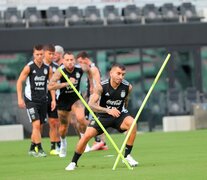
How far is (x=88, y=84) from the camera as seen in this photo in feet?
69.9

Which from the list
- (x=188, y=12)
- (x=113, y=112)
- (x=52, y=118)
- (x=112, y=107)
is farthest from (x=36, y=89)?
(x=188, y=12)

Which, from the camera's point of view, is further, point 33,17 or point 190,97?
point 33,17

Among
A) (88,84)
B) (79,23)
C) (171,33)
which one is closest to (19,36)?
(79,23)

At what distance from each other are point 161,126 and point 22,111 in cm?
595

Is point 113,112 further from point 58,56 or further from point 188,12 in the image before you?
point 188,12

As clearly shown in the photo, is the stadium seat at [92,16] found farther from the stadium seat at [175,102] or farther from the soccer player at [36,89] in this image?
the soccer player at [36,89]

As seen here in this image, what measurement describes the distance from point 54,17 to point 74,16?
0.83m

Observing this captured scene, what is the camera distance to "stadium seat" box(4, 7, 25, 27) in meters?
38.5

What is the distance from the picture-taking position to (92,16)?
130 ft

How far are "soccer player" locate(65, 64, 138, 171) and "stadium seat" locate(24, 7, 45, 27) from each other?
23587 mm

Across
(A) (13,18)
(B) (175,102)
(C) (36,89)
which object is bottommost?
(B) (175,102)

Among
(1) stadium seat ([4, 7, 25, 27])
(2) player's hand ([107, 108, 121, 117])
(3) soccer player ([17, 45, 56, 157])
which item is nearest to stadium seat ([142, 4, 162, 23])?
(1) stadium seat ([4, 7, 25, 27])

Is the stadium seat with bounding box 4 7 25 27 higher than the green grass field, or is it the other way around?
the stadium seat with bounding box 4 7 25 27

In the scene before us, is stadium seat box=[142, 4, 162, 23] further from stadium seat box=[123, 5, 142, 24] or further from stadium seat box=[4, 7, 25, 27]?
stadium seat box=[4, 7, 25, 27]
